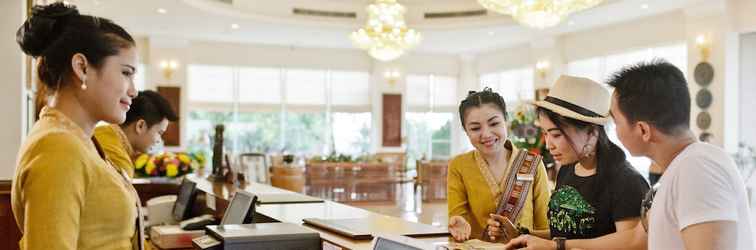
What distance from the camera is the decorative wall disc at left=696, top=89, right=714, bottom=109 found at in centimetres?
980

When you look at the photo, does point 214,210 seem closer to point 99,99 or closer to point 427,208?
point 99,99

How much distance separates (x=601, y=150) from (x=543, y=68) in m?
11.9

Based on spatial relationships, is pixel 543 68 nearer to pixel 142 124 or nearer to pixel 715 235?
pixel 142 124

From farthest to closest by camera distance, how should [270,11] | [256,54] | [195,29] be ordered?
[256,54] → [195,29] → [270,11]

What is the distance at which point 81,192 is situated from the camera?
139 cm

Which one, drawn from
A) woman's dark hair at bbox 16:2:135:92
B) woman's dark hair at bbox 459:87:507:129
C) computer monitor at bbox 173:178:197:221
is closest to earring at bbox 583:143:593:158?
woman's dark hair at bbox 459:87:507:129

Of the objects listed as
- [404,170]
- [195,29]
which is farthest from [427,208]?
[195,29]

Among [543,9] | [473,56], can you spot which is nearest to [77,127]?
[543,9]

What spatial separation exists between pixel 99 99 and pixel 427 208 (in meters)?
9.57

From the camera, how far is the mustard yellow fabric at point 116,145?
2971 millimetres

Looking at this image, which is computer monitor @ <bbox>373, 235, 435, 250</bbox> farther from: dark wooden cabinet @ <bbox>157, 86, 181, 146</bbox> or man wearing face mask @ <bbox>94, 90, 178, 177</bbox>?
dark wooden cabinet @ <bbox>157, 86, 181, 146</bbox>

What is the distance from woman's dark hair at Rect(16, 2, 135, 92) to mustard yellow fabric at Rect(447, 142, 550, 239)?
54.3 inches

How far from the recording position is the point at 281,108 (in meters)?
15.8

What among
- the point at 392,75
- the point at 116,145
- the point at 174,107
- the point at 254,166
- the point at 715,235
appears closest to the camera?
the point at 715,235
